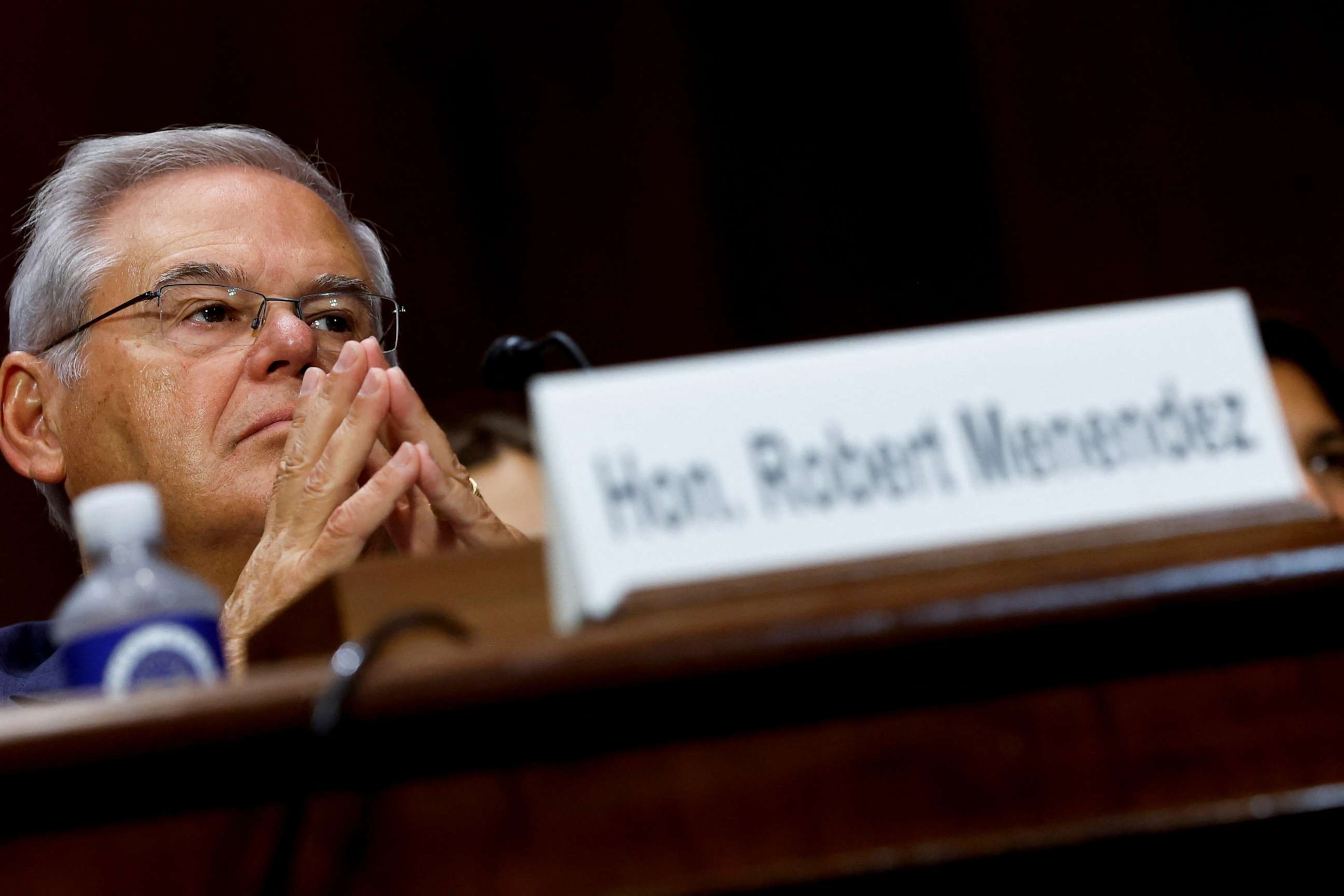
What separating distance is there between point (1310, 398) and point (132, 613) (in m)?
1.33

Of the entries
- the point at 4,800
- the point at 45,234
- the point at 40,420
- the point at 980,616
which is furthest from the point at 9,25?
the point at 980,616

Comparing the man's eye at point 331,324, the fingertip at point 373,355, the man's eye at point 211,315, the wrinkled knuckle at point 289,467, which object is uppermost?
the man's eye at point 211,315

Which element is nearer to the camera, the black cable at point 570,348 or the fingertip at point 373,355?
the black cable at point 570,348

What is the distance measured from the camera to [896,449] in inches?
21.6

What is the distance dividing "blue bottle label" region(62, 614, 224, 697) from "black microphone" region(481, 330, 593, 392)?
40 cm

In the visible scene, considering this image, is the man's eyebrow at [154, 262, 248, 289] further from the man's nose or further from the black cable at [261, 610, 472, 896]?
the black cable at [261, 610, 472, 896]

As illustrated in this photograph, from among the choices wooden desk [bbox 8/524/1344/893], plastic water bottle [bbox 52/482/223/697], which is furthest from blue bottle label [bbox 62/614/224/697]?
wooden desk [bbox 8/524/1344/893]

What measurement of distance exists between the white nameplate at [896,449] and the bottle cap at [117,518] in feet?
0.68

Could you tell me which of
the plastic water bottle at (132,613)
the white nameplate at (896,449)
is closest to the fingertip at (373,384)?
the plastic water bottle at (132,613)

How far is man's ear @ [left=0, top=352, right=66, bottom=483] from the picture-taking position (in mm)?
1704

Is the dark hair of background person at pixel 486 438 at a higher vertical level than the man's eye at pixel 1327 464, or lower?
higher

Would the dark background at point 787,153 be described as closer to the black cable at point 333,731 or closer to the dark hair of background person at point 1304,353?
the dark hair of background person at point 1304,353

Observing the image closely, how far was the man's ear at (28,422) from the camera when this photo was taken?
5.59 feet

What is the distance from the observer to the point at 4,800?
0.51 metres
